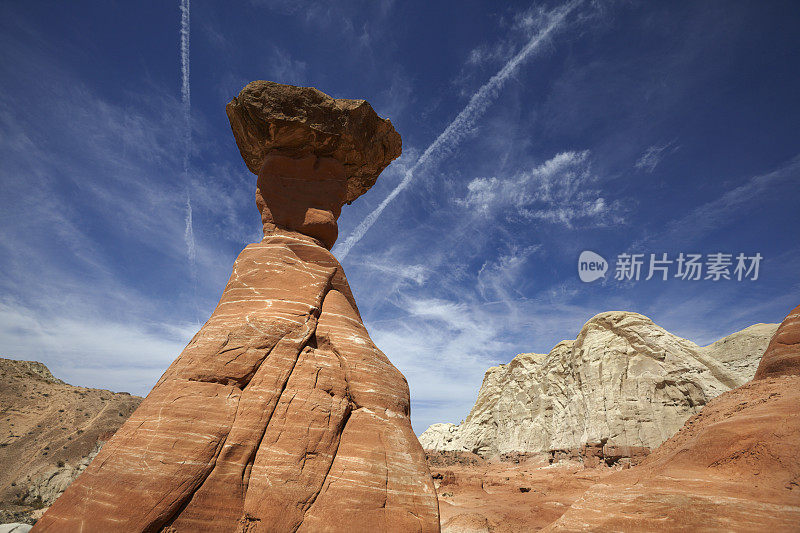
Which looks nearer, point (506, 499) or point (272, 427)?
point (272, 427)

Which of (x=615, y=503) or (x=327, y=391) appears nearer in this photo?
(x=615, y=503)

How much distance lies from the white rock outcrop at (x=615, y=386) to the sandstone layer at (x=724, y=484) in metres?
21.5

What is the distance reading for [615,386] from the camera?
2792cm

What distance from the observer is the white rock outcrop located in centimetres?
2473

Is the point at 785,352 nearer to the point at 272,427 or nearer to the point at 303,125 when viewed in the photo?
the point at 272,427

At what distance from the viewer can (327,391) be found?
6801mm

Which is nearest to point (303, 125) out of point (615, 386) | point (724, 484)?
point (724, 484)

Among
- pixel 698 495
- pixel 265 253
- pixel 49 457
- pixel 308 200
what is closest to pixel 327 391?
pixel 265 253

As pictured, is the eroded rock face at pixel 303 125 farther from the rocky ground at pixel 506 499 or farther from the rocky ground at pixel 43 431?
the rocky ground at pixel 43 431

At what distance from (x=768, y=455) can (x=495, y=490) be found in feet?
50.0

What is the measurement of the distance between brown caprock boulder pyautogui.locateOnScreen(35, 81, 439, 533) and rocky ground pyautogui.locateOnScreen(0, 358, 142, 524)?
2071 cm

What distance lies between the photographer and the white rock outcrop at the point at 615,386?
24734 mm

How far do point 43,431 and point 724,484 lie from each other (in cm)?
4242

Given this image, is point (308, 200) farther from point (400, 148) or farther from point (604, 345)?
point (604, 345)
